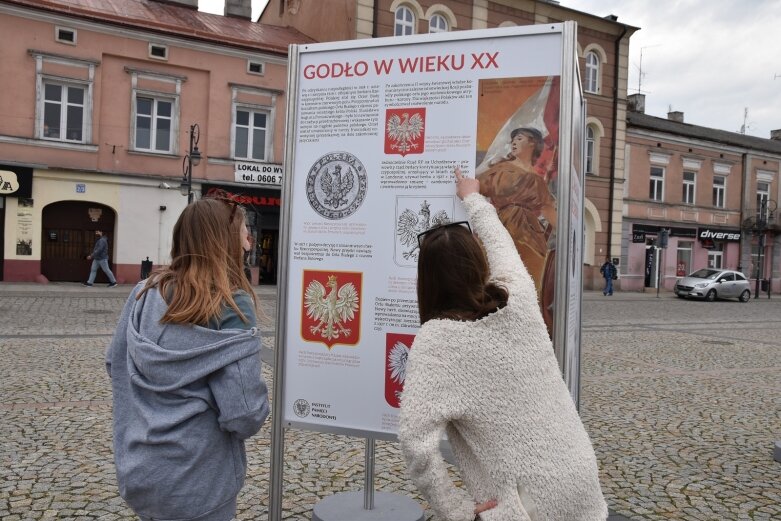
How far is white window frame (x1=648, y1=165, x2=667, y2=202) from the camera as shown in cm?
3291

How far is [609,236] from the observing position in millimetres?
30641

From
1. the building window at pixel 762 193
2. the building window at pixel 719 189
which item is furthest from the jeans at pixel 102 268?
the building window at pixel 762 193

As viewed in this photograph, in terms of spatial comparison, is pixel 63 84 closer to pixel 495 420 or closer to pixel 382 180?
pixel 382 180

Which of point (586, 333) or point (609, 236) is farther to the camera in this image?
point (609, 236)

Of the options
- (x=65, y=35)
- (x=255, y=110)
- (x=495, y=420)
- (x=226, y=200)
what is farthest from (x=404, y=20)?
(x=495, y=420)

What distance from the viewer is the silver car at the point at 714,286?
27.6 m

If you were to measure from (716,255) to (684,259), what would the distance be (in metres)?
2.67

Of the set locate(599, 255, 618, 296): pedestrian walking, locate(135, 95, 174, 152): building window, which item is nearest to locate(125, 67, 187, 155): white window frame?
locate(135, 95, 174, 152): building window

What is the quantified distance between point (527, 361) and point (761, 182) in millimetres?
40824

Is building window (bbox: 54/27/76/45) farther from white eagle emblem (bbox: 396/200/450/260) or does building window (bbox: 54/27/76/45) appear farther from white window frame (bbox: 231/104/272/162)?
white eagle emblem (bbox: 396/200/450/260)

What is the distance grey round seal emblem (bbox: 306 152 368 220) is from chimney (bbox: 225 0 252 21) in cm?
2774

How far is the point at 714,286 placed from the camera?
90.9 ft

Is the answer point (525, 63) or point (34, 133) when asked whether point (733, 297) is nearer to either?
point (34, 133)

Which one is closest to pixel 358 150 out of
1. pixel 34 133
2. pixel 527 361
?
pixel 527 361
